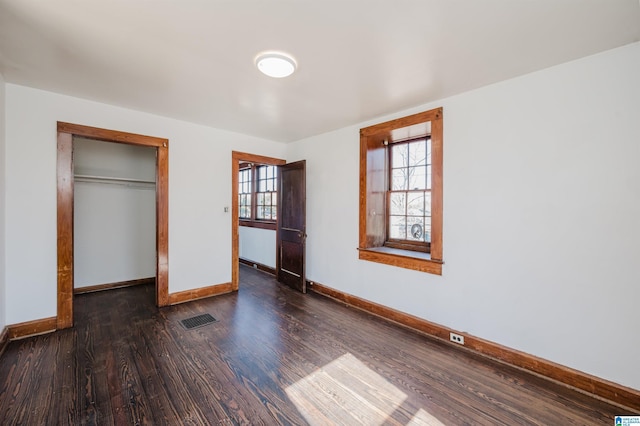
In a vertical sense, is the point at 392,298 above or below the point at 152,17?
below

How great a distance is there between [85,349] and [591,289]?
14.5ft

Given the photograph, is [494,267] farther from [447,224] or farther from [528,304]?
[447,224]

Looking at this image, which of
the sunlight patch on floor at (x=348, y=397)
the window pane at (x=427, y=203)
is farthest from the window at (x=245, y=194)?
the sunlight patch on floor at (x=348, y=397)

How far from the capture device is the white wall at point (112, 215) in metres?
4.16

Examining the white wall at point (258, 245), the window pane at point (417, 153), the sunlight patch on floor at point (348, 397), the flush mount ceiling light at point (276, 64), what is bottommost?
the sunlight patch on floor at point (348, 397)

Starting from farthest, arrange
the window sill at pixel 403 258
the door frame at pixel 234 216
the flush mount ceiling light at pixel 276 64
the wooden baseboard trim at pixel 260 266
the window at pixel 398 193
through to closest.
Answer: the wooden baseboard trim at pixel 260 266 < the door frame at pixel 234 216 < the window at pixel 398 193 < the window sill at pixel 403 258 < the flush mount ceiling light at pixel 276 64

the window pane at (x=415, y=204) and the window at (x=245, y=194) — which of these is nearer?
the window pane at (x=415, y=204)

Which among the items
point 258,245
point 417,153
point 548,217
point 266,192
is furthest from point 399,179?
point 258,245

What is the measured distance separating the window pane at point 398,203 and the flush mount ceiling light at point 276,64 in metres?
2.15

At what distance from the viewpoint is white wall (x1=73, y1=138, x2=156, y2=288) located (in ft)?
13.6

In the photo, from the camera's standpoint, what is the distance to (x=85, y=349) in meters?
2.59

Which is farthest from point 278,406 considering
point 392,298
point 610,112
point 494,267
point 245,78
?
point 610,112

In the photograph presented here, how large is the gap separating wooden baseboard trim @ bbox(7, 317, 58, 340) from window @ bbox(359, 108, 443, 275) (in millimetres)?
3641

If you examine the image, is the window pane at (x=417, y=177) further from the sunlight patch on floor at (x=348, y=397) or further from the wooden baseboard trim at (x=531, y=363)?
the sunlight patch on floor at (x=348, y=397)
